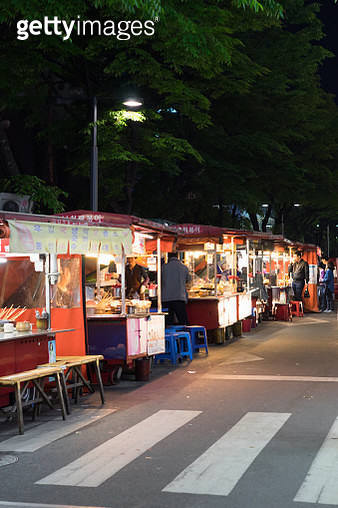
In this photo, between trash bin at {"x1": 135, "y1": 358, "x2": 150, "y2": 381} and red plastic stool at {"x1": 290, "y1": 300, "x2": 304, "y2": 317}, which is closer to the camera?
trash bin at {"x1": 135, "y1": 358, "x2": 150, "y2": 381}

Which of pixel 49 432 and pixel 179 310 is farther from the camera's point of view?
pixel 179 310

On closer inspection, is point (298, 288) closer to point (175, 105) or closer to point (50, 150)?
point (175, 105)

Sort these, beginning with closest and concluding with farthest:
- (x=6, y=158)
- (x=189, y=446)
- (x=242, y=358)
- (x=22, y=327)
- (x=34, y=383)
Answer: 1. (x=189, y=446)
2. (x=34, y=383)
3. (x=22, y=327)
4. (x=242, y=358)
5. (x=6, y=158)

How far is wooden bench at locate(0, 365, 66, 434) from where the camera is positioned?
8.66 m

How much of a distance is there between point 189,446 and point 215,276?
11.1m

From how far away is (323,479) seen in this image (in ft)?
20.5

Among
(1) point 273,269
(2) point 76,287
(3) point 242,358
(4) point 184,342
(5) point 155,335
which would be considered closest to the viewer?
(2) point 76,287

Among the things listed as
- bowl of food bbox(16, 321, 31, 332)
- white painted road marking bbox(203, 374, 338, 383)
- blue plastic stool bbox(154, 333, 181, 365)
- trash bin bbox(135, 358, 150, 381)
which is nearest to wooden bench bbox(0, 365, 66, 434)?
bowl of food bbox(16, 321, 31, 332)

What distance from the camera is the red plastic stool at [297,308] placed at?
91.0ft

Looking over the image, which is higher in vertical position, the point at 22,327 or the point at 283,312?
the point at 22,327

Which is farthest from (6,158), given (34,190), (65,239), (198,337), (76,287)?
(65,239)

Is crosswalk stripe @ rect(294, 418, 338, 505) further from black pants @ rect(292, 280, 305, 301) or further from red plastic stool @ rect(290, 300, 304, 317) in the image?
black pants @ rect(292, 280, 305, 301)

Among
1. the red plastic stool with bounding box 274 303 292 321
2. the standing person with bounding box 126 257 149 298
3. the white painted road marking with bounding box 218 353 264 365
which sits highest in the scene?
the standing person with bounding box 126 257 149 298

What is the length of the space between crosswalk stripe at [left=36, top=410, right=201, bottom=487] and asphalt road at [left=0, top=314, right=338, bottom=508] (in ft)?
0.04
